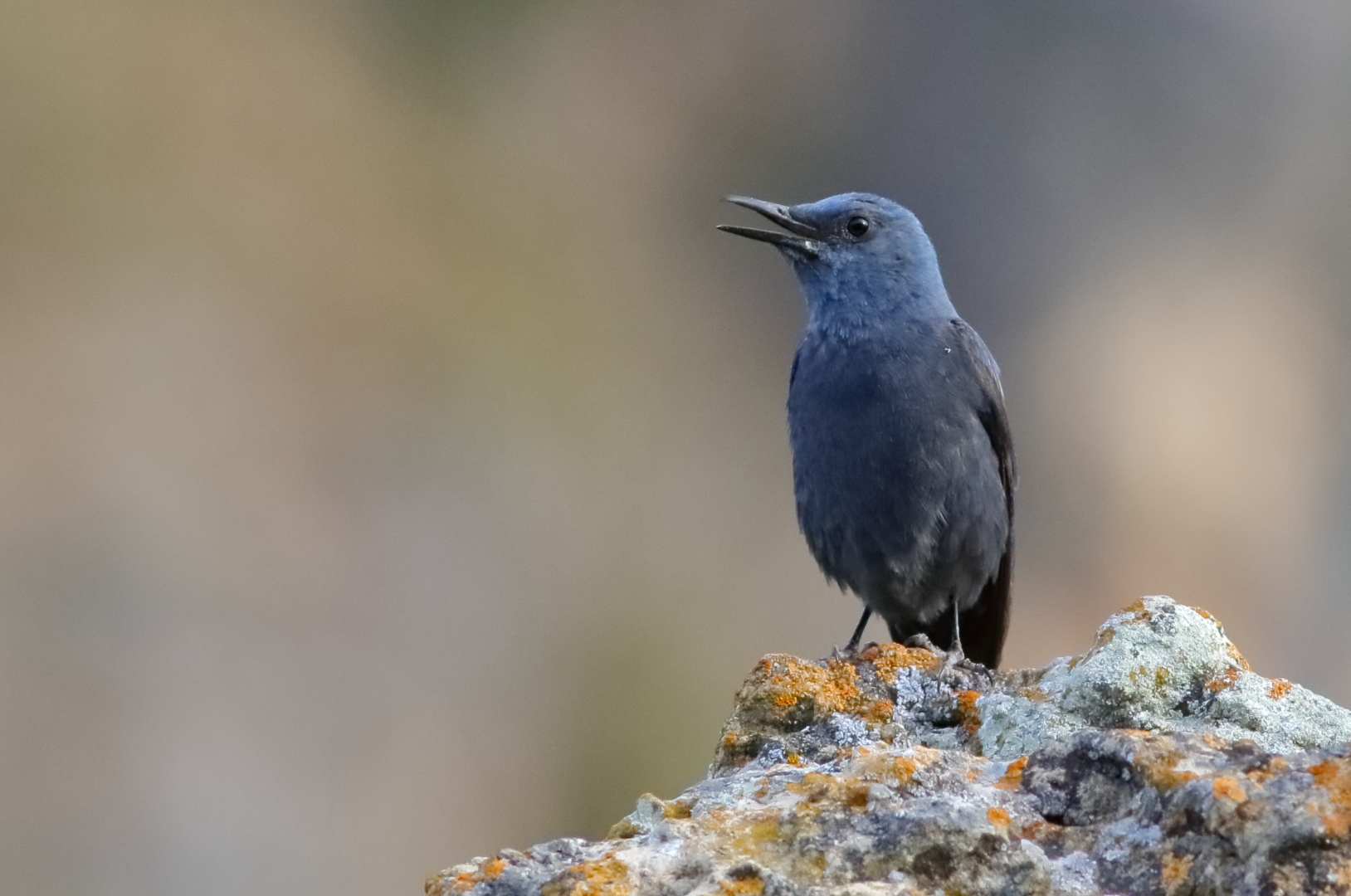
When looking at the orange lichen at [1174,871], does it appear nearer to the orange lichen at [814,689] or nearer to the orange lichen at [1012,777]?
the orange lichen at [1012,777]

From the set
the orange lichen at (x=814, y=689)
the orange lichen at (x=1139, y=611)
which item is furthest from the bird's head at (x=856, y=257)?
the orange lichen at (x=1139, y=611)

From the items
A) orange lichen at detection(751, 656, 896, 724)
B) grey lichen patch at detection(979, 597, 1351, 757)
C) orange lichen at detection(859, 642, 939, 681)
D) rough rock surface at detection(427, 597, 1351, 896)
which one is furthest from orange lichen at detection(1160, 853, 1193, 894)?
orange lichen at detection(859, 642, 939, 681)

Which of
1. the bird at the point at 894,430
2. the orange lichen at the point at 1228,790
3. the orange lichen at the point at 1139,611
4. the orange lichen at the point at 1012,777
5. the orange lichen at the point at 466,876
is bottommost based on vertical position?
the orange lichen at the point at 466,876

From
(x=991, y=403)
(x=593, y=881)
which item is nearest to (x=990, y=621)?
(x=991, y=403)

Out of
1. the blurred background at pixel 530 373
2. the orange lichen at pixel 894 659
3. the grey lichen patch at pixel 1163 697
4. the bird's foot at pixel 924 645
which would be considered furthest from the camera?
the blurred background at pixel 530 373

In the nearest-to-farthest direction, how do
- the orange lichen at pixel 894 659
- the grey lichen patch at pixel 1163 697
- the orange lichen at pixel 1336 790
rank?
the orange lichen at pixel 1336 790 → the grey lichen patch at pixel 1163 697 → the orange lichen at pixel 894 659

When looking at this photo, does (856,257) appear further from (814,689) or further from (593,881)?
(593,881)

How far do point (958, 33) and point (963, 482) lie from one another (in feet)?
32.9

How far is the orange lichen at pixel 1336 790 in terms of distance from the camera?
6.86 ft

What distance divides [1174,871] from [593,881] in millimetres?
888

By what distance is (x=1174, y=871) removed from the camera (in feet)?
7.25

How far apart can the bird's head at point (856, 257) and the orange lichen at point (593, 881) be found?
3464 millimetres

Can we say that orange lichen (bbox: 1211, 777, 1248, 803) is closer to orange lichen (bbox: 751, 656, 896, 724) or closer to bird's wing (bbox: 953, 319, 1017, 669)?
orange lichen (bbox: 751, 656, 896, 724)

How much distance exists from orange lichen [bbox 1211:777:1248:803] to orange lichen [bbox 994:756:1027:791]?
393 millimetres
